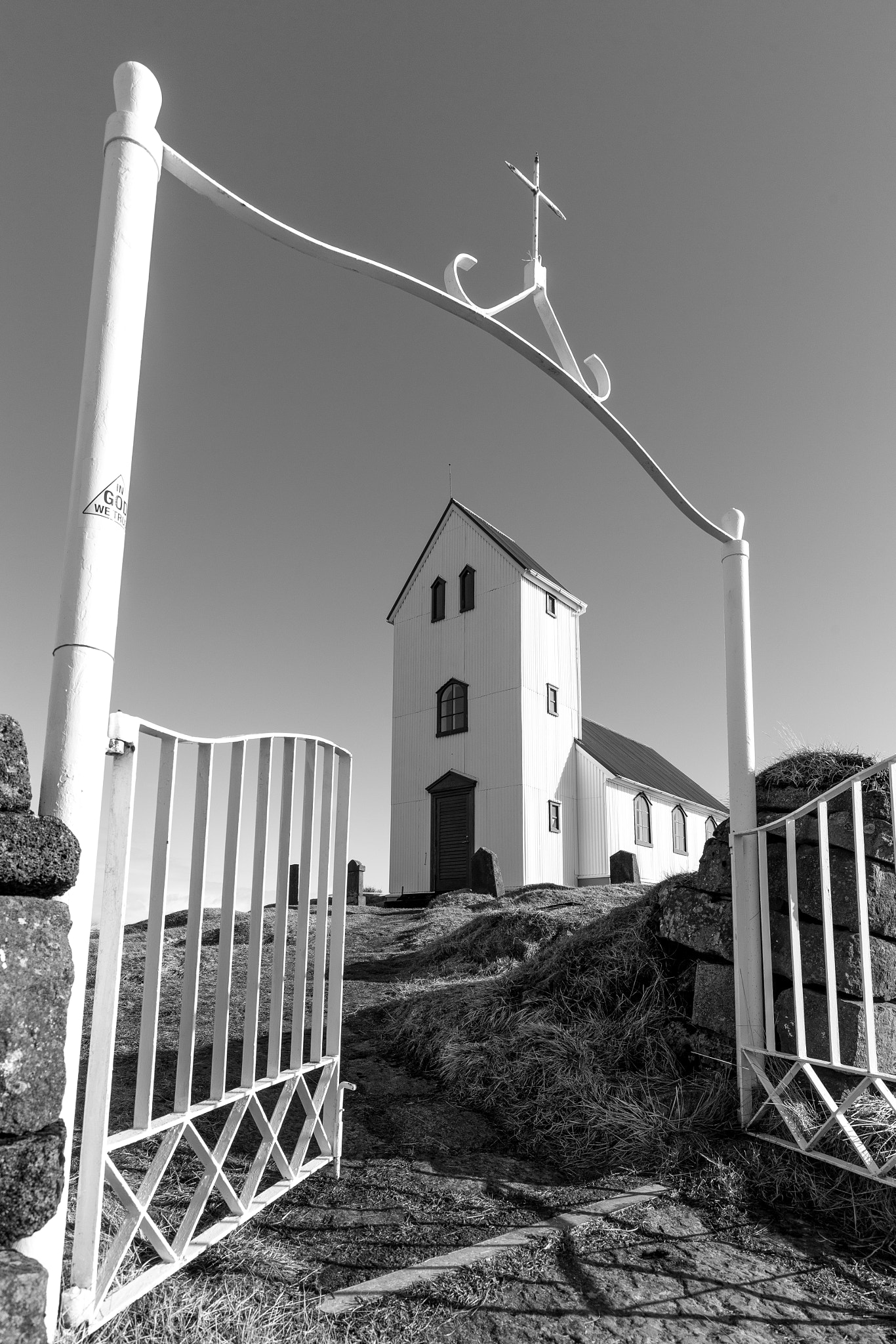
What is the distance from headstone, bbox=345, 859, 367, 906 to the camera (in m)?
17.2

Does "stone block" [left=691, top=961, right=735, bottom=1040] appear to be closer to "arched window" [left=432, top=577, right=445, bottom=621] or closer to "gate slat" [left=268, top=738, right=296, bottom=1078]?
"gate slat" [left=268, top=738, right=296, bottom=1078]

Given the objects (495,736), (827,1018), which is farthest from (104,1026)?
(495,736)

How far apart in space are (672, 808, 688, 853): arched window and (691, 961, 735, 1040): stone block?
21899mm

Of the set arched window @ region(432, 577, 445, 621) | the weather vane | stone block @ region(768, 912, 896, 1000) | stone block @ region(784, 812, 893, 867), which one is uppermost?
arched window @ region(432, 577, 445, 621)

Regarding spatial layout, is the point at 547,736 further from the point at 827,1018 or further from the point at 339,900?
the point at 339,900

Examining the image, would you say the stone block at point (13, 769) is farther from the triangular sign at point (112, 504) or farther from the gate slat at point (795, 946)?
the gate slat at point (795, 946)

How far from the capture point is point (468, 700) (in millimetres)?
22062

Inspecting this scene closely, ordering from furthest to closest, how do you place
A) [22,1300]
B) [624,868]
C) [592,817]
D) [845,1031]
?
[592,817]
[624,868]
[845,1031]
[22,1300]

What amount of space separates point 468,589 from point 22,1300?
2118 centimetres

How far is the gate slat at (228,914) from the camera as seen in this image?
3018 millimetres

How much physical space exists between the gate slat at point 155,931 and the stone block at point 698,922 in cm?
335

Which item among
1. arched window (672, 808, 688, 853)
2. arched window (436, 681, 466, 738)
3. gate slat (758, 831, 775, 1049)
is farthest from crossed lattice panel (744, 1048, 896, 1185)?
arched window (672, 808, 688, 853)

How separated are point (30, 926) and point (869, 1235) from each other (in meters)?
3.36

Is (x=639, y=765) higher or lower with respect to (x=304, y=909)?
higher
